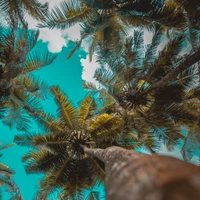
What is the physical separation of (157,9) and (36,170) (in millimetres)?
7576

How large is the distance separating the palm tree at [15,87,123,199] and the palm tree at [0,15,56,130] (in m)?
0.73

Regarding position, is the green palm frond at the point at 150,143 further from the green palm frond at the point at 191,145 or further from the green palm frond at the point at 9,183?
the green palm frond at the point at 9,183

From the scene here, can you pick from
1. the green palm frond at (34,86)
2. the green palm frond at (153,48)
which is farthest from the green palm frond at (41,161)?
the green palm frond at (153,48)

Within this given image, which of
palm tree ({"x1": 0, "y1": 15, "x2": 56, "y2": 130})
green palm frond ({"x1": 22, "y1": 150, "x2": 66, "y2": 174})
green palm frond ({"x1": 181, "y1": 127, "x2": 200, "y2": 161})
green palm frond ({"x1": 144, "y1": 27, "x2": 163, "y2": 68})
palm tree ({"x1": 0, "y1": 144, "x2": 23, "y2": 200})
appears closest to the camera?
palm tree ({"x1": 0, "y1": 15, "x2": 56, "y2": 130})

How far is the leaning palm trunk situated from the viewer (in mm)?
990

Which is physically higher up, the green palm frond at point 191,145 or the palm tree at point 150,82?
the palm tree at point 150,82

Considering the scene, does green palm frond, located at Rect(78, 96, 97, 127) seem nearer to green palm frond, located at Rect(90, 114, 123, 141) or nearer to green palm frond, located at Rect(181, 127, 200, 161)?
green palm frond, located at Rect(90, 114, 123, 141)

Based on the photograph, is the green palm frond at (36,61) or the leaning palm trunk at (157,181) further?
the green palm frond at (36,61)

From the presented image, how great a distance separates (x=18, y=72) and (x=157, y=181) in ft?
21.2

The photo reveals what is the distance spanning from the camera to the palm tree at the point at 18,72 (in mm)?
6676

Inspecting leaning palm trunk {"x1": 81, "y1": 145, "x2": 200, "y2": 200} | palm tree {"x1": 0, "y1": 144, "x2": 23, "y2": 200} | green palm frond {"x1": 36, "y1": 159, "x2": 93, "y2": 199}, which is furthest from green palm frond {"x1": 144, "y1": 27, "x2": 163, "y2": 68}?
palm tree {"x1": 0, "y1": 144, "x2": 23, "y2": 200}

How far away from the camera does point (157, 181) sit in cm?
119

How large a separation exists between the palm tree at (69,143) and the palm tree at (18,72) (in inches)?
28.7

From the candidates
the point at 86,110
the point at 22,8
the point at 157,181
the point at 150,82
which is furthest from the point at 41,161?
the point at 157,181
